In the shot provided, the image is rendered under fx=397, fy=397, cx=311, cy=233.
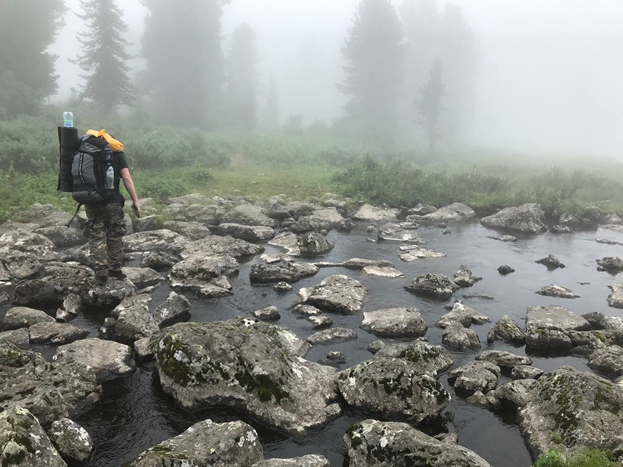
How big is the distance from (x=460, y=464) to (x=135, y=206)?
367 inches

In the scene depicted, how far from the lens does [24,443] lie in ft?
15.9

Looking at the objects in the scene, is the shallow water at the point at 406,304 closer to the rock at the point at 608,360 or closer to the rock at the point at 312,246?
the rock at the point at 608,360

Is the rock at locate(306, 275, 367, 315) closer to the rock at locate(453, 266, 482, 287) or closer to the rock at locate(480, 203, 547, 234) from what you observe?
the rock at locate(453, 266, 482, 287)

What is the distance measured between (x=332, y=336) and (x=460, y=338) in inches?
121

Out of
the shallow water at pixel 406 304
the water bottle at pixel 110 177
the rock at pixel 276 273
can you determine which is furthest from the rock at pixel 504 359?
the water bottle at pixel 110 177

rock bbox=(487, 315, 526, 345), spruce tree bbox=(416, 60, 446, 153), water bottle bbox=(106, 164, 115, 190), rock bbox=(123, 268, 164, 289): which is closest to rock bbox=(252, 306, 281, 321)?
rock bbox=(123, 268, 164, 289)

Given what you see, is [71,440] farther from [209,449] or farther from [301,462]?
[301,462]

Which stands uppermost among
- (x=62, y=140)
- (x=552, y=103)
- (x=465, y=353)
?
(x=552, y=103)

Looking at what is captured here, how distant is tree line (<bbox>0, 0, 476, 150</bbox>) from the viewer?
40406 mm

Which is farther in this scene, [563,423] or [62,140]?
[62,140]

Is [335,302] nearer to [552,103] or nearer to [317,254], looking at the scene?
[317,254]

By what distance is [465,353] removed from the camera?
30.3 ft

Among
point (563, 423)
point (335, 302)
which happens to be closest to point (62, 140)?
point (335, 302)

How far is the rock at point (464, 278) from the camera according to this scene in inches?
545
